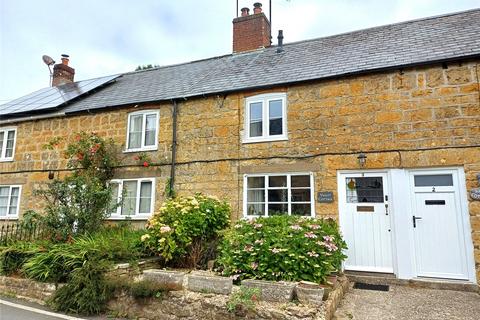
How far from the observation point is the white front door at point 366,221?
26.1ft

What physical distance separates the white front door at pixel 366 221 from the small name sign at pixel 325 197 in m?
0.27

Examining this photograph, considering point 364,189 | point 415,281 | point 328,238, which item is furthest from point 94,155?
point 415,281

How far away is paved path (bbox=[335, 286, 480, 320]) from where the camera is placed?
5.32 m

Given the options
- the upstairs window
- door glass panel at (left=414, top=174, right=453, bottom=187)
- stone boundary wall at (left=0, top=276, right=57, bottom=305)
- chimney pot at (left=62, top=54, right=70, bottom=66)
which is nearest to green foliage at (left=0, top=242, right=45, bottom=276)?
stone boundary wall at (left=0, top=276, right=57, bottom=305)

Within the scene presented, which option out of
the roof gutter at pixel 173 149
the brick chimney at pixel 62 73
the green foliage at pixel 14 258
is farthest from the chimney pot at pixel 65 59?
the green foliage at pixel 14 258

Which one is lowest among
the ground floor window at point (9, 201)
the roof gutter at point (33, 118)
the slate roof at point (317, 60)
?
the ground floor window at point (9, 201)

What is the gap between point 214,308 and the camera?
5.38 meters

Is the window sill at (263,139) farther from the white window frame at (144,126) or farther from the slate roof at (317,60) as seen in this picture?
the white window frame at (144,126)

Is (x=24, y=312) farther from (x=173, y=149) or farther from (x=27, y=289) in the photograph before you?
(x=173, y=149)

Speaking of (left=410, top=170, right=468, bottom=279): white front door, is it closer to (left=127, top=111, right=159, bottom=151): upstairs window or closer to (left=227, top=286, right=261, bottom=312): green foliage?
(left=227, top=286, right=261, bottom=312): green foliage

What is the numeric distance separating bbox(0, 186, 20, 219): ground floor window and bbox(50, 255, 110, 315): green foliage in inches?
340

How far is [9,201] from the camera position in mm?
13227

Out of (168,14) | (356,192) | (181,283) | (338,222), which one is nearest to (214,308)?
(181,283)

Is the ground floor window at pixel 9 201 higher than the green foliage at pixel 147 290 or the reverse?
higher
